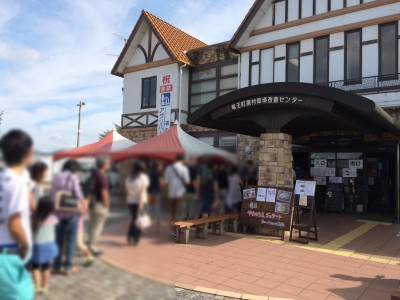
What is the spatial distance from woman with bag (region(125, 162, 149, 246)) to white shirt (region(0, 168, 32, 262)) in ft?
0.73

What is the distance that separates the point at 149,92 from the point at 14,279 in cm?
1949

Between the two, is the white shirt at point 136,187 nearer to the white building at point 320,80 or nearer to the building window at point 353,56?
the white building at point 320,80

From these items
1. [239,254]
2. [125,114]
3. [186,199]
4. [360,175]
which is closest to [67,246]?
[186,199]

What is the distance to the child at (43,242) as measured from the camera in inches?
32.5

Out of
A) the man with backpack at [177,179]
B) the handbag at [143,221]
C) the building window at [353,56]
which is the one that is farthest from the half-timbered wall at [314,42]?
the handbag at [143,221]

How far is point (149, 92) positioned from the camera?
65.4 feet

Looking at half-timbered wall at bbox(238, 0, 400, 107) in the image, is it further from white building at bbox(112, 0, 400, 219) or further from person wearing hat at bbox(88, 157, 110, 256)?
person wearing hat at bbox(88, 157, 110, 256)

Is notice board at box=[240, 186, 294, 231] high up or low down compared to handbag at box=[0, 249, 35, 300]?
down

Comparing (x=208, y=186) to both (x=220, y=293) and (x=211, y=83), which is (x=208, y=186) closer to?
(x=220, y=293)

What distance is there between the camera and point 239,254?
25.1 feet

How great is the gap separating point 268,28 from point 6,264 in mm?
16332

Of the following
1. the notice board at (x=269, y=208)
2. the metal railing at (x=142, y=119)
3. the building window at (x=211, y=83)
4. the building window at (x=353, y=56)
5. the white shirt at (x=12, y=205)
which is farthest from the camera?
the metal railing at (x=142, y=119)

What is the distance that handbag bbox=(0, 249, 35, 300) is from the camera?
0.86 metres

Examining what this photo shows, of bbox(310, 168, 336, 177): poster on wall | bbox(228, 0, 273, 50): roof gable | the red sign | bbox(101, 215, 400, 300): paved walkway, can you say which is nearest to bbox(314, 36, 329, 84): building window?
bbox(228, 0, 273, 50): roof gable
